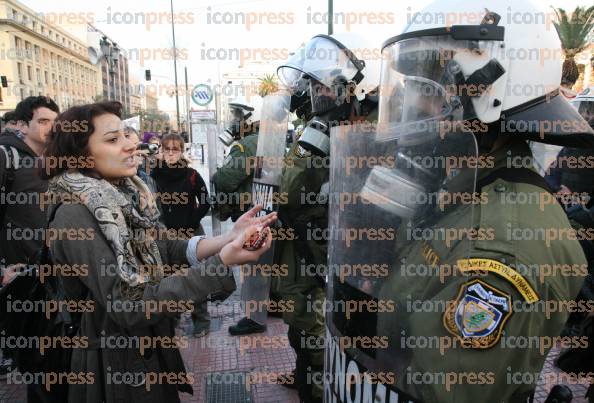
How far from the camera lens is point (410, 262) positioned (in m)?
1.07

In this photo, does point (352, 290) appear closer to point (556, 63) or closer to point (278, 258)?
point (556, 63)

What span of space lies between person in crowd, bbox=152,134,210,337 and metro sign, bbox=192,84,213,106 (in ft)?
20.8

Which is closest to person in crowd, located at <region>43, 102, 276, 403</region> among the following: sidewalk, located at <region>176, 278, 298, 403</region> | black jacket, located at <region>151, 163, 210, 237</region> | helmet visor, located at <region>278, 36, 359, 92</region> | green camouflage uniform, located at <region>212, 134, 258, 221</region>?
sidewalk, located at <region>176, 278, 298, 403</region>

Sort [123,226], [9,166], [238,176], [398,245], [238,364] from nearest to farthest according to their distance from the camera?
[398,245]
[123,226]
[9,166]
[238,364]
[238,176]

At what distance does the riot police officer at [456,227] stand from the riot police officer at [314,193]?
1.48 m

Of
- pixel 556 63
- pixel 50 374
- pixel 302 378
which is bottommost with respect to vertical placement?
pixel 302 378

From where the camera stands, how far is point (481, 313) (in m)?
0.94

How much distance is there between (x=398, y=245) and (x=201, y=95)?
10.1 metres

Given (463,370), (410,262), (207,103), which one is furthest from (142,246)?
(207,103)

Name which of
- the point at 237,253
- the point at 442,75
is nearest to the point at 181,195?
the point at 237,253

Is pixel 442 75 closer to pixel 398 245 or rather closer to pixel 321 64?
pixel 398 245

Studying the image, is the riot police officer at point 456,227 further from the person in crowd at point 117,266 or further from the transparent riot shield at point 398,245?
the person in crowd at point 117,266

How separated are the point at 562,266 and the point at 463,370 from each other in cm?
40

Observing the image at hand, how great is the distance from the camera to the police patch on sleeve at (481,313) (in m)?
0.94
